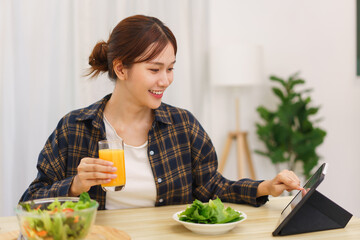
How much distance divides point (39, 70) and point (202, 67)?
4.20ft

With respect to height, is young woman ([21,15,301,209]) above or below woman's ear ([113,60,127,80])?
below

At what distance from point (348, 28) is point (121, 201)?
299 cm

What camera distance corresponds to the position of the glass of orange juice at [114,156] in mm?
1331

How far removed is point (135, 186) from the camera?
1694 mm

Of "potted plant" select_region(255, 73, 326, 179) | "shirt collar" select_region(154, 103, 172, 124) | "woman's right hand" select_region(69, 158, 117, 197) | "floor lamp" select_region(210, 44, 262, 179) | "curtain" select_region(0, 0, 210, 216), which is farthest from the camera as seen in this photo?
"potted plant" select_region(255, 73, 326, 179)

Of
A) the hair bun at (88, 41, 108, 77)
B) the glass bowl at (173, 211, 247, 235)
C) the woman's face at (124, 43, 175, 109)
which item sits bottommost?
the glass bowl at (173, 211, 247, 235)

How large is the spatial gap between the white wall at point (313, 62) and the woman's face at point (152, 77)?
2.00 meters

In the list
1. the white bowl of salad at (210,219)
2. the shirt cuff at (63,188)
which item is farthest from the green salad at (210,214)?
the shirt cuff at (63,188)

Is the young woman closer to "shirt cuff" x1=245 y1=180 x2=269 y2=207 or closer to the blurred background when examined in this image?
"shirt cuff" x1=245 y1=180 x2=269 y2=207

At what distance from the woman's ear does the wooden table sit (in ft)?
1.77

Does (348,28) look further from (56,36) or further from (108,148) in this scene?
(108,148)

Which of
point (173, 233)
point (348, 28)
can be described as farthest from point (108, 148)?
point (348, 28)

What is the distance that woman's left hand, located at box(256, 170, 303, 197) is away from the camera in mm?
1494

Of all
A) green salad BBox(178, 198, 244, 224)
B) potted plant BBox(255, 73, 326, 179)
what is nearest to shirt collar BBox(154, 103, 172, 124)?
green salad BBox(178, 198, 244, 224)
